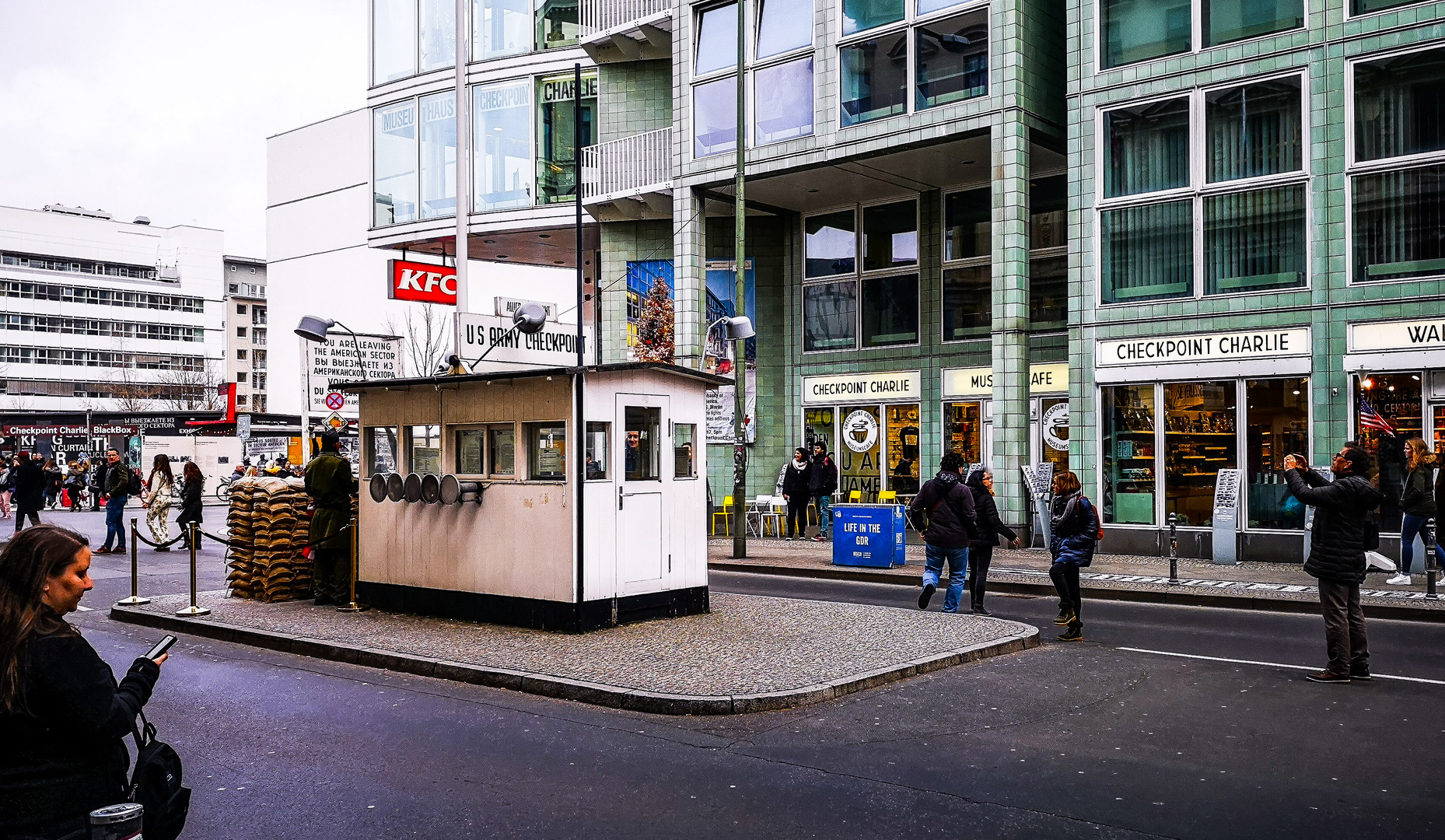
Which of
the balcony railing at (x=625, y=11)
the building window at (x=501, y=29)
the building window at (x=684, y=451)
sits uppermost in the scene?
the building window at (x=501, y=29)

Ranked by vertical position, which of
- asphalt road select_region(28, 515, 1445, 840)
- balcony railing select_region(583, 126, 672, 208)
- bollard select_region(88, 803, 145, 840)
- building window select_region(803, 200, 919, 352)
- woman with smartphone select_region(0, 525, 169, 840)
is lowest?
asphalt road select_region(28, 515, 1445, 840)

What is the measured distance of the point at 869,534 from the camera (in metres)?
18.6

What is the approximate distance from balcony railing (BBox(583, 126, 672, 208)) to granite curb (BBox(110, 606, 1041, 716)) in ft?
59.6

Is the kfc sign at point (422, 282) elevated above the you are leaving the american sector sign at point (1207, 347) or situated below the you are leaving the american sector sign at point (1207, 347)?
above

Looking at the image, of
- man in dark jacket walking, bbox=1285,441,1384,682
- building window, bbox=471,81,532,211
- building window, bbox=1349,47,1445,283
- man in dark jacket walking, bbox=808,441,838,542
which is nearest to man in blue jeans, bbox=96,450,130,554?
man in dark jacket walking, bbox=808,441,838,542

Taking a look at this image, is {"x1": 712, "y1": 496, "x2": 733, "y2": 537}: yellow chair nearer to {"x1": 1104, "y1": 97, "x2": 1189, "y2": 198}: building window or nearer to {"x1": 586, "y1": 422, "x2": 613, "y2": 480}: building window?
{"x1": 1104, "y1": 97, "x2": 1189, "y2": 198}: building window

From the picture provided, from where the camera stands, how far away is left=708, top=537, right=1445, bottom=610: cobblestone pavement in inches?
580

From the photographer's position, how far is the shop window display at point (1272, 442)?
61.4 ft

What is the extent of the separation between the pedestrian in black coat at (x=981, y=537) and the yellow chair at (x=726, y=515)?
1309 cm

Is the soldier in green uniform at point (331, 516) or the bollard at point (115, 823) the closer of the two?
the bollard at point (115, 823)

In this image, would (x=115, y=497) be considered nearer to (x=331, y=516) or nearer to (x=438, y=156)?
(x=331, y=516)

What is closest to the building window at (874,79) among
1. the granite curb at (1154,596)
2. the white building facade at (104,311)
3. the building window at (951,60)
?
the building window at (951,60)

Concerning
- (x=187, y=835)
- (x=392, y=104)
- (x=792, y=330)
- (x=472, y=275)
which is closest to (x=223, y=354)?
(x=472, y=275)

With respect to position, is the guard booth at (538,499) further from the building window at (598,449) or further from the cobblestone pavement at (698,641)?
the cobblestone pavement at (698,641)
